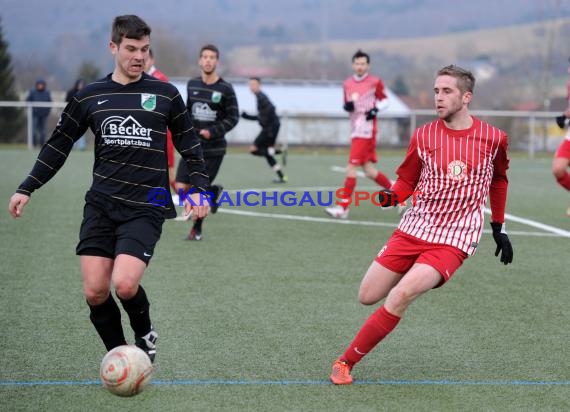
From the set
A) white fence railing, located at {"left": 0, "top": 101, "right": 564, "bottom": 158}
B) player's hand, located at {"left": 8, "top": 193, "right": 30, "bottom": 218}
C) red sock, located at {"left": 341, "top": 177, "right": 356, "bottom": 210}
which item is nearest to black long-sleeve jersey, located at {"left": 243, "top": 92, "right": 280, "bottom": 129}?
red sock, located at {"left": 341, "top": 177, "right": 356, "bottom": 210}

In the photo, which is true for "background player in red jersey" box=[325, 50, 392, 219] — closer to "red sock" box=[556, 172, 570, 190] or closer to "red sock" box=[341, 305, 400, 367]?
"red sock" box=[556, 172, 570, 190]

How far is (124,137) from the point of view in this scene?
557cm

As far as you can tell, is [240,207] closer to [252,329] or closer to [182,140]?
[252,329]

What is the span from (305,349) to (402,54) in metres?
114

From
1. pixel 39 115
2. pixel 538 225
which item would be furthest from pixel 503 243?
pixel 39 115

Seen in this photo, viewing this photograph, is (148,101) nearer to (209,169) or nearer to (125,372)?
(125,372)

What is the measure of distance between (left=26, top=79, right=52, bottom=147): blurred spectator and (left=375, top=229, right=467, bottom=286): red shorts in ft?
71.3

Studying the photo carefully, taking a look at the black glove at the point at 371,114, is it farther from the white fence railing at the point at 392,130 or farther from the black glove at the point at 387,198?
the white fence railing at the point at 392,130

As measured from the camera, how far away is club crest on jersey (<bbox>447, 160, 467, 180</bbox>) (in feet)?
19.1

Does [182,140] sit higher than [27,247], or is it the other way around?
[182,140]

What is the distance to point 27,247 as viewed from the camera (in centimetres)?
1009

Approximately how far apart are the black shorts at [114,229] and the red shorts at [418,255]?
1372mm

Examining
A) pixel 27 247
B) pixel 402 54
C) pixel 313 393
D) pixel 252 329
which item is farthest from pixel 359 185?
pixel 402 54

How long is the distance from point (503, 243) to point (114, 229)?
7.65 ft
